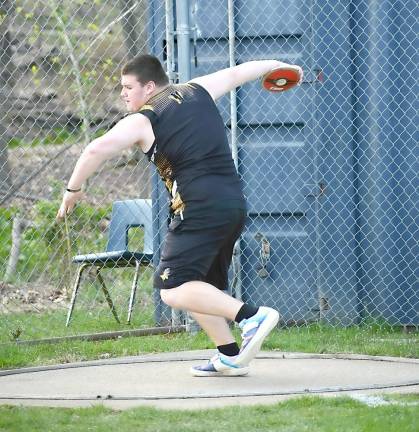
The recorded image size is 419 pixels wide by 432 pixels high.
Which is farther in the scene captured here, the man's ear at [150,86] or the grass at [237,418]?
the man's ear at [150,86]

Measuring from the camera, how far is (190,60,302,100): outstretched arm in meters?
6.32

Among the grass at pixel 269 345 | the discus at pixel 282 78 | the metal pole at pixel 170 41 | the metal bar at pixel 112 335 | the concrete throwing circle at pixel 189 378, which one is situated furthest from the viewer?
the metal pole at pixel 170 41

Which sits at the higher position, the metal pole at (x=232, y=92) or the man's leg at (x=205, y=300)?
the metal pole at (x=232, y=92)

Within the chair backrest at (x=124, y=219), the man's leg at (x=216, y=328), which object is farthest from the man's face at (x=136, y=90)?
the chair backrest at (x=124, y=219)

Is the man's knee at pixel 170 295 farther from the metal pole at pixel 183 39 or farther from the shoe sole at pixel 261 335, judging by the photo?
the metal pole at pixel 183 39

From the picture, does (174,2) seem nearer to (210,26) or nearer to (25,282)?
(210,26)

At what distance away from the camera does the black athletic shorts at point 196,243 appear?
6.05 metres

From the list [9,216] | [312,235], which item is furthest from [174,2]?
[9,216]

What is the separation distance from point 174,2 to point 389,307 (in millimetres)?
2633

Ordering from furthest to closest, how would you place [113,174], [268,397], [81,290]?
[113,174] < [81,290] < [268,397]

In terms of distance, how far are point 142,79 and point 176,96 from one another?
0.21 m

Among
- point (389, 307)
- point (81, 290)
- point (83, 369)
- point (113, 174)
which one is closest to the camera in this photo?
point (83, 369)

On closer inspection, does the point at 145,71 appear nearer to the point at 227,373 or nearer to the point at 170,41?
the point at 227,373

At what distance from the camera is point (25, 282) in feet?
36.0
